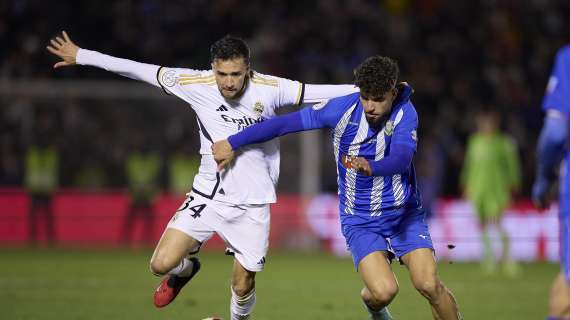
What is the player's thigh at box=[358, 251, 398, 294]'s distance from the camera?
673 centimetres

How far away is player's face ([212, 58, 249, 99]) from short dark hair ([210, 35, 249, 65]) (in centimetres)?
3

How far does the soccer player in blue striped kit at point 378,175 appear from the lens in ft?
21.5

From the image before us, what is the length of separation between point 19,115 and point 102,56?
10795mm

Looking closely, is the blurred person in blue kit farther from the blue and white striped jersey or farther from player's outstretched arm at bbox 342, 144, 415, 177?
player's outstretched arm at bbox 342, 144, 415, 177

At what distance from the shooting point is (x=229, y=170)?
740 centimetres

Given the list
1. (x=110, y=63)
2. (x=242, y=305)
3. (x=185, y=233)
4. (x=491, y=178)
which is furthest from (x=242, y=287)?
(x=491, y=178)

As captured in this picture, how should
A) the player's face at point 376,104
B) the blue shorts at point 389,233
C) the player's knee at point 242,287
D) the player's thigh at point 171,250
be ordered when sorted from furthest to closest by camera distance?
the player's knee at point 242,287, the player's thigh at point 171,250, the blue shorts at point 389,233, the player's face at point 376,104

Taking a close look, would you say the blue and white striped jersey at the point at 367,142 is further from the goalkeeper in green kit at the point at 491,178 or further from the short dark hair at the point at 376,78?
the goalkeeper in green kit at the point at 491,178

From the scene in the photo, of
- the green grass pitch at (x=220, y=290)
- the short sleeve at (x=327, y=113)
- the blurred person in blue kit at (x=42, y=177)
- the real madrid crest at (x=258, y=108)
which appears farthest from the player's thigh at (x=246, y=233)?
the blurred person in blue kit at (x=42, y=177)

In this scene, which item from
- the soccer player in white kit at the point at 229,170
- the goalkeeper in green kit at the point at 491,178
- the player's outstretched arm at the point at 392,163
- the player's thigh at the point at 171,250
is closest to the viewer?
the player's outstretched arm at the point at 392,163

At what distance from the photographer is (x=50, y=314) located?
9.00 m

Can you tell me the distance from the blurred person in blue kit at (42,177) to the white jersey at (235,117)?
1059cm

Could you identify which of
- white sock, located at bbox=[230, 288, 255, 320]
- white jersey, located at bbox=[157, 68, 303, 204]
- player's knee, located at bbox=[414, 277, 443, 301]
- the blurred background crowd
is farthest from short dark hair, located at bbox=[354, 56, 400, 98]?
the blurred background crowd

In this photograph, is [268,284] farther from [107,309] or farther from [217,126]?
[217,126]
